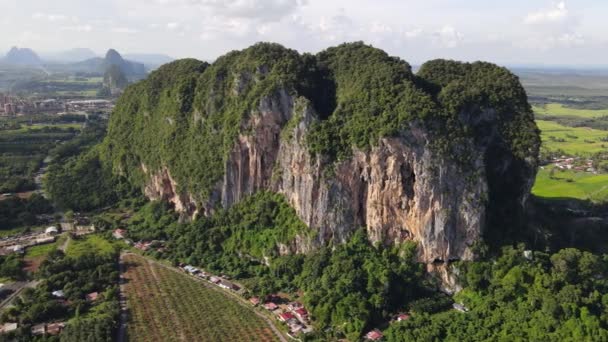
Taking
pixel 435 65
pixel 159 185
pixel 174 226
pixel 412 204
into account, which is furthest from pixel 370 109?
pixel 159 185

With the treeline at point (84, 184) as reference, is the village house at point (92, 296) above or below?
below

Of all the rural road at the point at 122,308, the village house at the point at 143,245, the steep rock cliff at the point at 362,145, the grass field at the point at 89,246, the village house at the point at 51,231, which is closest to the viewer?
the rural road at the point at 122,308

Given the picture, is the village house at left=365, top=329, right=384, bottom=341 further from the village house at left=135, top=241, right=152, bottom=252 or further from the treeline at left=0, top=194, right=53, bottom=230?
the treeline at left=0, top=194, right=53, bottom=230

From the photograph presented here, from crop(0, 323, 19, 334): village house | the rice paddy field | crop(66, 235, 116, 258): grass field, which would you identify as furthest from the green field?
the rice paddy field

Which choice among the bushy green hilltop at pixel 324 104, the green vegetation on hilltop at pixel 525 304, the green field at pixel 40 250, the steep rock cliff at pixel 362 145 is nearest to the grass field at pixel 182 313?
the steep rock cliff at pixel 362 145

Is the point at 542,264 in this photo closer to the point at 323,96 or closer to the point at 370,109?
the point at 370,109

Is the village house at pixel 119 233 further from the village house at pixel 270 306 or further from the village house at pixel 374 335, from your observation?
the village house at pixel 374 335
